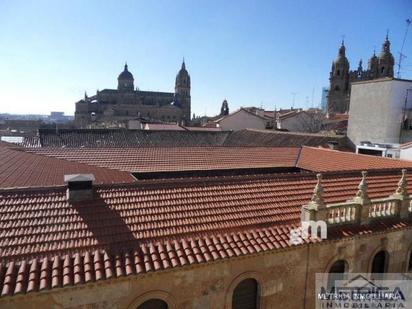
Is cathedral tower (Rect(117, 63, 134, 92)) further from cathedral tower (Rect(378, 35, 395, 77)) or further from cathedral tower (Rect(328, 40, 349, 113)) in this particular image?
cathedral tower (Rect(378, 35, 395, 77))

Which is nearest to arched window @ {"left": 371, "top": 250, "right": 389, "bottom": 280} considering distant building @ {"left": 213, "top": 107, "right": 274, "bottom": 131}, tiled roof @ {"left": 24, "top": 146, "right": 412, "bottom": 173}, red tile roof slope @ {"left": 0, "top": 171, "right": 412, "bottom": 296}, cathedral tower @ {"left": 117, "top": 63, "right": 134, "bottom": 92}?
red tile roof slope @ {"left": 0, "top": 171, "right": 412, "bottom": 296}

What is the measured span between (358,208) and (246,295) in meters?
4.81

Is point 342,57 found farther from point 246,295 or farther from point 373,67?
point 246,295

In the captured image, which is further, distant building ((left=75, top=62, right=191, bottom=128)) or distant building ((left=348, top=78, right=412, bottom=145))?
distant building ((left=75, top=62, right=191, bottom=128))

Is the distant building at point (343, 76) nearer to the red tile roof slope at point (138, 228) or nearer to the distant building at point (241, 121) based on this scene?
the distant building at point (241, 121)

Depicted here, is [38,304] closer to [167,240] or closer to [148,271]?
[148,271]

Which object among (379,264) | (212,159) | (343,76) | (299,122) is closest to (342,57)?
(343,76)

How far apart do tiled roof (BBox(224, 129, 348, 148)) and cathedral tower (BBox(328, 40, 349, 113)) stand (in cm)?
4467

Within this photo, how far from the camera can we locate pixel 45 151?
20500mm

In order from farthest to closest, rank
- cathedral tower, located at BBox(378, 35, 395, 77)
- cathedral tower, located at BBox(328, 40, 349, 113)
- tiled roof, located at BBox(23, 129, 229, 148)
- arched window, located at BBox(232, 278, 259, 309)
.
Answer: cathedral tower, located at BBox(328, 40, 349, 113) → cathedral tower, located at BBox(378, 35, 395, 77) → tiled roof, located at BBox(23, 129, 229, 148) → arched window, located at BBox(232, 278, 259, 309)

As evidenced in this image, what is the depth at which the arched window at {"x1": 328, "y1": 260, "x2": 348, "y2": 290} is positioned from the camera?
10484 millimetres

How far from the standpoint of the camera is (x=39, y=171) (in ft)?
48.1

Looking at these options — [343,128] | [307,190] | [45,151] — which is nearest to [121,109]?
[343,128]

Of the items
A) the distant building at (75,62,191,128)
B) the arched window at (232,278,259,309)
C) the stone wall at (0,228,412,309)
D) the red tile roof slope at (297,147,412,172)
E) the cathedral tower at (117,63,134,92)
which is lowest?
the arched window at (232,278,259,309)
